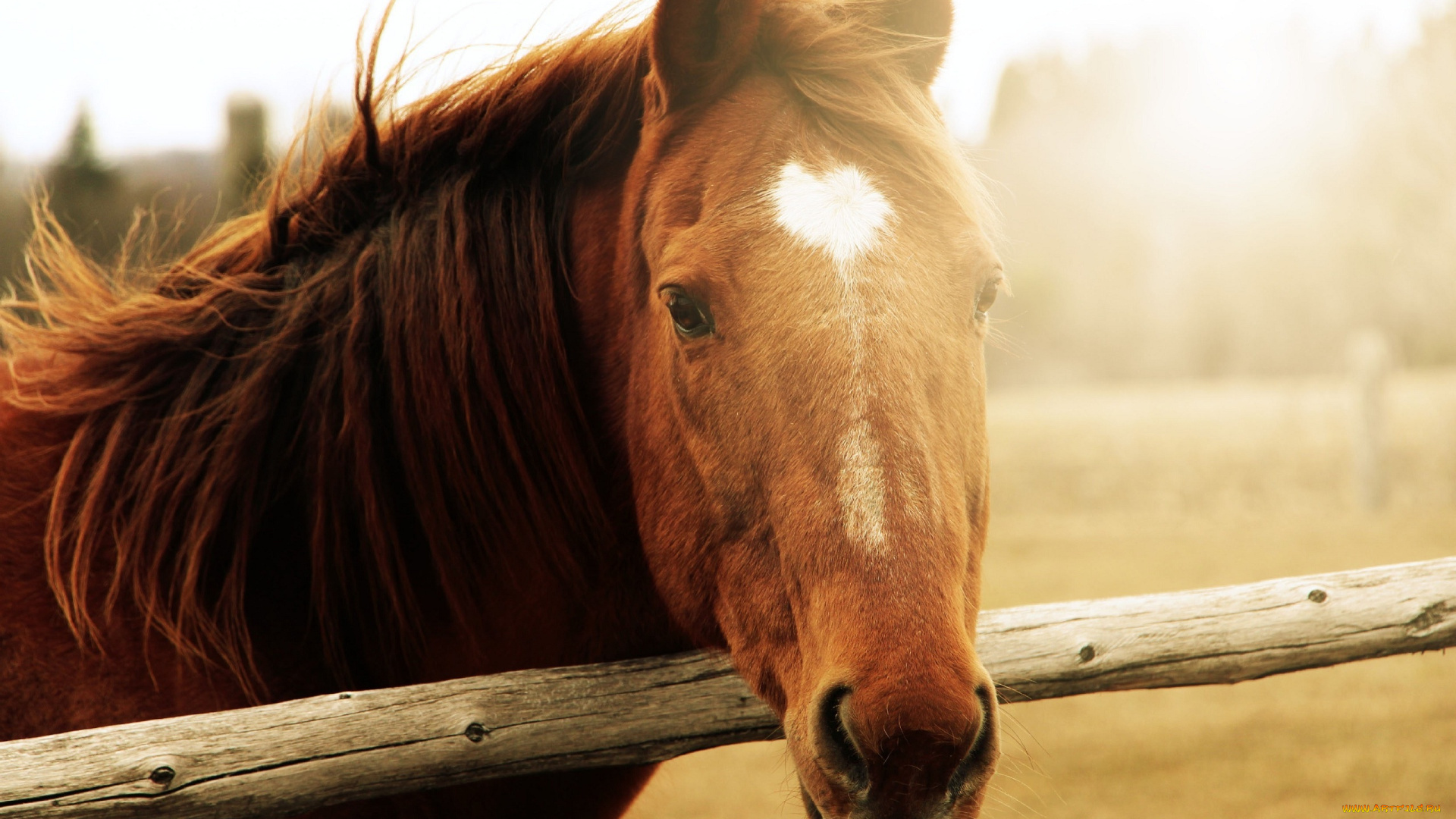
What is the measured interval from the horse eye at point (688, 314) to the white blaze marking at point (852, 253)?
20 centimetres

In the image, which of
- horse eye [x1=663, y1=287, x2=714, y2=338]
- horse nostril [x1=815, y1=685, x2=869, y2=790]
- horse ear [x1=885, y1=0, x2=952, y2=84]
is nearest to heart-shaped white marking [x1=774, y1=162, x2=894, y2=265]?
horse eye [x1=663, y1=287, x2=714, y2=338]

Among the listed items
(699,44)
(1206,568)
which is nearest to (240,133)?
(699,44)

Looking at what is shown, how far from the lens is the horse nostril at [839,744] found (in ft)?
4.08

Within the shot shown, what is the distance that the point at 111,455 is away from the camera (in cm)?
186

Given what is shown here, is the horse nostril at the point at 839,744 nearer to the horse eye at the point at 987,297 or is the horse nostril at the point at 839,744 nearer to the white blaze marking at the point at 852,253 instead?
the white blaze marking at the point at 852,253

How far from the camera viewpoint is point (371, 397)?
72.3 inches

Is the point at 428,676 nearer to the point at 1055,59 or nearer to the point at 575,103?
the point at 575,103

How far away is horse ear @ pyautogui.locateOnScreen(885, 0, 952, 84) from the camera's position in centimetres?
187

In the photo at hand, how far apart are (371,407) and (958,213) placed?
1.21m

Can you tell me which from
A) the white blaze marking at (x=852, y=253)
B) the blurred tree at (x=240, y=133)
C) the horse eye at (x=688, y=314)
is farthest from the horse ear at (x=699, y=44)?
the blurred tree at (x=240, y=133)

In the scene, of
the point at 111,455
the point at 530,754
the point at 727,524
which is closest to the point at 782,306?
the point at 727,524

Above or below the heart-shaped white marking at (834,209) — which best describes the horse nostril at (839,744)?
below

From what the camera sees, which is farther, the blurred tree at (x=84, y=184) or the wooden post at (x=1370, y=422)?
the wooden post at (x=1370, y=422)

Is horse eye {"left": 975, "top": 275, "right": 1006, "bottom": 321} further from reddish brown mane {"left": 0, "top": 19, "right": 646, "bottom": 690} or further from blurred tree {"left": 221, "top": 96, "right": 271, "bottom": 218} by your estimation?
blurred tree {"left": 221, "top": 96, "right": 271, "bottom": 218}
